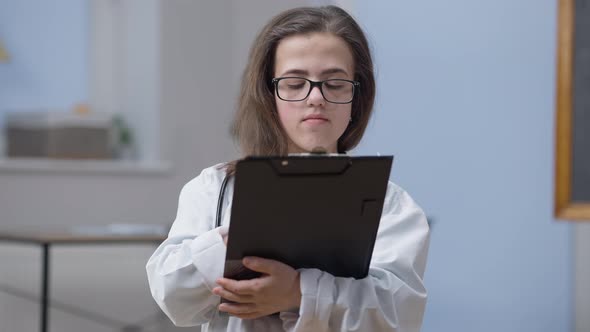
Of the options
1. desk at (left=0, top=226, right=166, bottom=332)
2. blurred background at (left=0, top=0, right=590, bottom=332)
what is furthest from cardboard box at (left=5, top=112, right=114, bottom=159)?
desk at (left=0, top=226, right=166, bottom=332)

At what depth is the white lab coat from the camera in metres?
1.10

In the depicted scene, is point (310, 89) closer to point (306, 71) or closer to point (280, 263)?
point (306, 71)

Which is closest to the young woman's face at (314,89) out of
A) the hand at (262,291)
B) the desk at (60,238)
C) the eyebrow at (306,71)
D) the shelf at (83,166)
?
the eyebrow at (306,71)

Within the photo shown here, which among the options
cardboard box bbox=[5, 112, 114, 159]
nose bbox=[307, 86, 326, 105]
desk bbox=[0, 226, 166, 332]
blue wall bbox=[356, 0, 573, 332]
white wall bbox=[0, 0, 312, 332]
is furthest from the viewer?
cardboard box bbox=[5, 112, 114, 159]

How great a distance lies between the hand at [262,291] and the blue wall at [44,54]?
2.82 metres

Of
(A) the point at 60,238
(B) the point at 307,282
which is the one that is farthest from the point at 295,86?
(A) the point at 60,238

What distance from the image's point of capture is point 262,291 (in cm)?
107

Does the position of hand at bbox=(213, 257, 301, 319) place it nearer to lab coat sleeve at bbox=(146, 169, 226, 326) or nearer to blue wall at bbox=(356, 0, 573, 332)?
lab coat sleeve at bbox=(146, 169, 226, 326)

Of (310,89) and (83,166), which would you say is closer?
(310,89)

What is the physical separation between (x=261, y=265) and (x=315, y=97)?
0.29 m

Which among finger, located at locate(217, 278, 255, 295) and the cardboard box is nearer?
finger, located at locate(217, 278, 255, 295)

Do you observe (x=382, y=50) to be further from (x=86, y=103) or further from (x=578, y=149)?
(x=86, y=103)

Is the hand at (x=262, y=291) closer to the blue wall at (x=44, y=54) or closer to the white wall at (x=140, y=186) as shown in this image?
the white wall at (x=140, y=186)

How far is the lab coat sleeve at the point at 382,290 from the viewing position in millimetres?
1097
